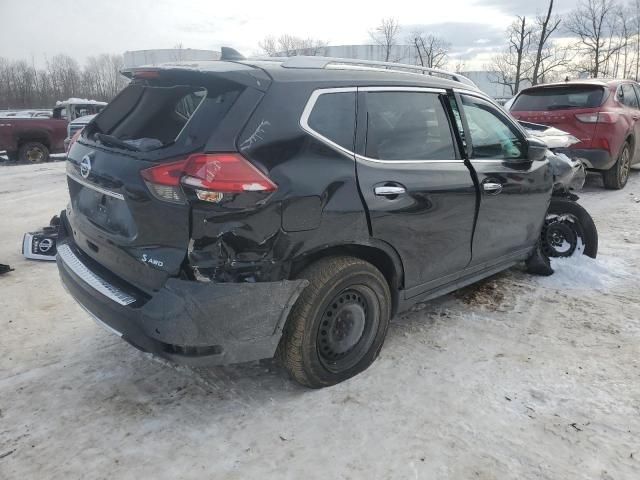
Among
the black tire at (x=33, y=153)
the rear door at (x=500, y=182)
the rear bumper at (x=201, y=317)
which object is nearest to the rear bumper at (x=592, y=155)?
the rear door at (x=500, y=182)

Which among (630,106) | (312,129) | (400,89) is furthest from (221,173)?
(630,106)

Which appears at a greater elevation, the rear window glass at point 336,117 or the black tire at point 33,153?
the rear window glass at point 336,117

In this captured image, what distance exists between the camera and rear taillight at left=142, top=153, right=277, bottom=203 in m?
2.27

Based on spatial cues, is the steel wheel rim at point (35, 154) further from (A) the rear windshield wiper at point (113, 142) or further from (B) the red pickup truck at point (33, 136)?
(A) the rear windshield wiper at point (113, 142)

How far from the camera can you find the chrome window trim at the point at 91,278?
98.9 inches

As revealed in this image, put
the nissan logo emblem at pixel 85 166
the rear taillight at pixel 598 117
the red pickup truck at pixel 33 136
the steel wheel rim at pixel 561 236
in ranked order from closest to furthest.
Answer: the nissan logo emblem at pixel 85 166
the steel wheel rim at pixel 561 236
the rear taillight at pixel 598 117
the red pickup truck at pixel 33 136

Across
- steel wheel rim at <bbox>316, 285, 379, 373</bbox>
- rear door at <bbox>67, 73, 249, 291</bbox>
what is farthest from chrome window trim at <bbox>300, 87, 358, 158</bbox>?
steel wheel rim at <bbox>316, 285, 379, 373</bbox>

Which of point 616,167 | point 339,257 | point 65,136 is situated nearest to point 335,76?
point 339,257

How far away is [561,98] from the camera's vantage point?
26.9ft

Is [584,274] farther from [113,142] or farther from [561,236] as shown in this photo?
[113,142]

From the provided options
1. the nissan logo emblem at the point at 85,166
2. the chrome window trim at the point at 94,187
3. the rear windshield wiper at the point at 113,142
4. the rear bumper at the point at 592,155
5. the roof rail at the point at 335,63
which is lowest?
the rear bumper at the point at 592,155

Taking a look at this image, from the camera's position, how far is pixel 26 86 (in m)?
56.1

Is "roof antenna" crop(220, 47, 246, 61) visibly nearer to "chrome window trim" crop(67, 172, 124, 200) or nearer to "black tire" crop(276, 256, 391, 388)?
"chrome window trim" crop(67, 172, 124, 200)

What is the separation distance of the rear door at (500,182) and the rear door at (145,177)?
193 cm
